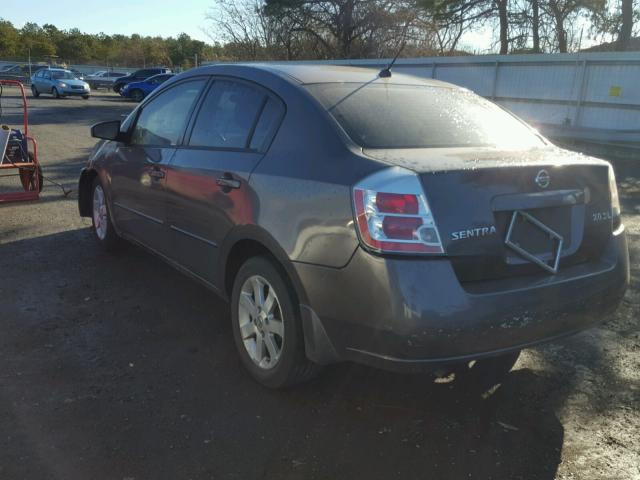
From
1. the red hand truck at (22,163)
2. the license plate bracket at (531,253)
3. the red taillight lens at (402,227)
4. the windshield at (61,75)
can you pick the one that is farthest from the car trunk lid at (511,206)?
the windshield at (61,75)

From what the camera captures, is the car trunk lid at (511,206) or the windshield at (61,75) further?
the windshield at (61,75)

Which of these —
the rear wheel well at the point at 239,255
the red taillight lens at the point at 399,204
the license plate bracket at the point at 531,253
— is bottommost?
the rear wheel well at the point at 239,255

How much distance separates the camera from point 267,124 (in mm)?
3371

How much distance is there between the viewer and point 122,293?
15.6 ft

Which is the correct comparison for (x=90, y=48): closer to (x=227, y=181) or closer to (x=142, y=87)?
(x=142, y=87)

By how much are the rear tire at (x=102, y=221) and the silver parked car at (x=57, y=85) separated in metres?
30.5

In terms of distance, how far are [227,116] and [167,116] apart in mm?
917

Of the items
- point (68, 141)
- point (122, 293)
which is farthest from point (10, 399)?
point (68, 141)

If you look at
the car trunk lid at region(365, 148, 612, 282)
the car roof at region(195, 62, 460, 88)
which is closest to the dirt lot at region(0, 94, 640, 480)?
the car trunk lid at region(365, 148, 612, 282)

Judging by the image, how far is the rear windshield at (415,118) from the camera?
3.10 meters

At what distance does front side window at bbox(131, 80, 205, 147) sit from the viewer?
4.19 metres

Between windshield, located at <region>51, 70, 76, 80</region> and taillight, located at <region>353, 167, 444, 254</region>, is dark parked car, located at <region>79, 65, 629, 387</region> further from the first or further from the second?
windshield, located at <region>51, 70, 76, 80</region>

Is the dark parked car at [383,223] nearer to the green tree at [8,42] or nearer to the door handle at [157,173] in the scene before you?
the door handle at [157,173]

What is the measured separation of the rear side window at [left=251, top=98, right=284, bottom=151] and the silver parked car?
33319mm
